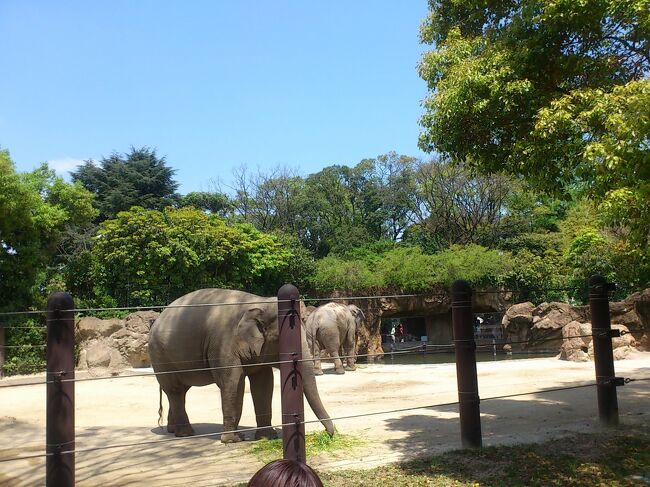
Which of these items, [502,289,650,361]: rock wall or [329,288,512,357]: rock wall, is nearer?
[502,289,650,361]: rock wall

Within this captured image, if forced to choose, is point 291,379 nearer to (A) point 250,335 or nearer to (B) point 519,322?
(A) point 250,335

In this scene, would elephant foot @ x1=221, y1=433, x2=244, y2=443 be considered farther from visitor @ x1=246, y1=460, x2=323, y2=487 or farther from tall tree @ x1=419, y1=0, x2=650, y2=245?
visitor @ x1=246, y1=460, x2=323, y2=487

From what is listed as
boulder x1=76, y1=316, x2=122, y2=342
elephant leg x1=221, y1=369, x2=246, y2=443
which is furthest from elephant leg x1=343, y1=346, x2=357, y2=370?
elephant leg x1=221, y1=369, x2=246, y2=443

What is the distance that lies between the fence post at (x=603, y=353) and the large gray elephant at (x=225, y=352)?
2840mm

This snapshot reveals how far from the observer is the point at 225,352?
22.0 feet

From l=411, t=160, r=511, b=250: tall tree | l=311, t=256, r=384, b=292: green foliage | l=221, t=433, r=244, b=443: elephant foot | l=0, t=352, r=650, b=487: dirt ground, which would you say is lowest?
l=0, t=352, r=650, b=487: dirt ground

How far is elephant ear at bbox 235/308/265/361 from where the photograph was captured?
6578 mm

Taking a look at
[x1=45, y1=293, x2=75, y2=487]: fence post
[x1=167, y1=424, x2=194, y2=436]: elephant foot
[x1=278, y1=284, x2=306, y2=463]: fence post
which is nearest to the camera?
[x1=45, y1=293, x2=75, y2=487]: fence post

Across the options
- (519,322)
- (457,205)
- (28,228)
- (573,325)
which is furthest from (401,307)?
(28,228)

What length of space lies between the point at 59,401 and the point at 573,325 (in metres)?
13.7

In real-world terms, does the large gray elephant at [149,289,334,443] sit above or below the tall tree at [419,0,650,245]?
below

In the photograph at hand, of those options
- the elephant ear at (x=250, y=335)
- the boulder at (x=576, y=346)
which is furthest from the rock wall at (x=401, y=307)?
the elephant ear at (x=250, y=335)

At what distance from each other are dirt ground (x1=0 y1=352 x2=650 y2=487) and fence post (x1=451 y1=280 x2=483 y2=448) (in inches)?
11.8

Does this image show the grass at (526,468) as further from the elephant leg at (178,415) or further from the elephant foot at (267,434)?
the elephant leg at (178,415)
